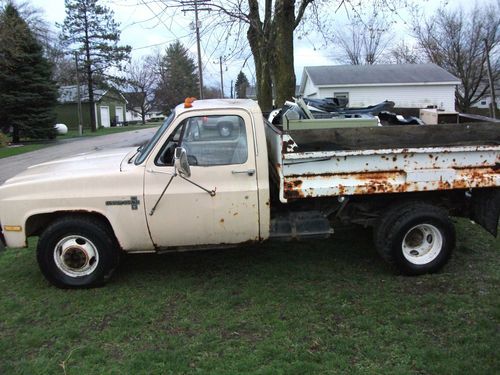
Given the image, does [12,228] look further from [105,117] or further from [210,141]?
[105,117]

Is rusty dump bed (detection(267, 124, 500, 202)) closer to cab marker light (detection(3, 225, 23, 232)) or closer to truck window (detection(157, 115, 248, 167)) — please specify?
truck window (detection(157, 115, 248, 167))

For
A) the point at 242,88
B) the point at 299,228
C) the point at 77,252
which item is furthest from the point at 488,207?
the point at 242,88

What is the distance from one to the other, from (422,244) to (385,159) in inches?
42.0

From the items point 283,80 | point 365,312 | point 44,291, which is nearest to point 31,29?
point 283,80

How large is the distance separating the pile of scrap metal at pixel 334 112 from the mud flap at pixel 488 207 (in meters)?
1.10

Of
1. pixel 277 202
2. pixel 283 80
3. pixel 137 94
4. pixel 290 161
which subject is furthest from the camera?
pixel 137 94

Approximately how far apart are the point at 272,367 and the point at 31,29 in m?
32.4

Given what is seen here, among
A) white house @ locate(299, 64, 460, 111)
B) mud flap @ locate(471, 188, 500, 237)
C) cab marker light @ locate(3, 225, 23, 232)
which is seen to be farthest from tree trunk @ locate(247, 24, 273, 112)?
white house @ locate(299, 64, 460, 111)

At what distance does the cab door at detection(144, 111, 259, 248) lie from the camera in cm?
485

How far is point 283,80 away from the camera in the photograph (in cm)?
Result: 1107

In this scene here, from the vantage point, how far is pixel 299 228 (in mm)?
5078

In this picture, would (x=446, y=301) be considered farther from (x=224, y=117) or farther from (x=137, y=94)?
(x=137, y=94)

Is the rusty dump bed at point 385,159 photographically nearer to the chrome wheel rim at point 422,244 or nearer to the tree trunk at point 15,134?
the chrome wheel rim at point 422,244

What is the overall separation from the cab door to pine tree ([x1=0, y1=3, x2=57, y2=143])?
2748cm
